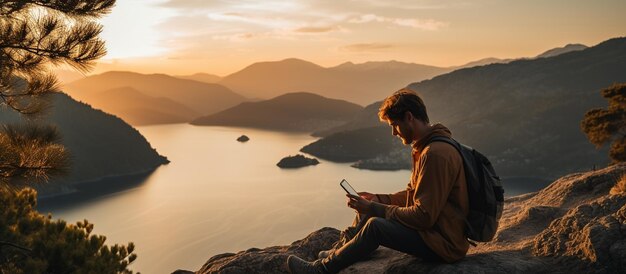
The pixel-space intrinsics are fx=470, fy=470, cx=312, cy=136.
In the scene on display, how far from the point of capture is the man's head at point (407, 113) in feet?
16.0

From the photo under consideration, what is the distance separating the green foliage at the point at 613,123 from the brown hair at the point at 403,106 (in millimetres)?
34603

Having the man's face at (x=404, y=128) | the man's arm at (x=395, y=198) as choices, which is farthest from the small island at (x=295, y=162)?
the man's face at (x=404, y=128)

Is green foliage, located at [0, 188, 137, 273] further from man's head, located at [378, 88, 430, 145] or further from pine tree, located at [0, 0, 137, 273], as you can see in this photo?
man's head, located at [378, 88, 430, 145]

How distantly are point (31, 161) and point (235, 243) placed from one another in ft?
211

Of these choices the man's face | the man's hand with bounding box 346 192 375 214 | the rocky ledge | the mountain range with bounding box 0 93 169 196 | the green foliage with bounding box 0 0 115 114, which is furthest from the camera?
the mountain range with bounding box 0 93 169 196

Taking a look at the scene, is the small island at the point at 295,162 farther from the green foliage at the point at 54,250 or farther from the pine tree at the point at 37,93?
the pine tree at the point at 37,93

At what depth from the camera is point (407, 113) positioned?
4.88 meters

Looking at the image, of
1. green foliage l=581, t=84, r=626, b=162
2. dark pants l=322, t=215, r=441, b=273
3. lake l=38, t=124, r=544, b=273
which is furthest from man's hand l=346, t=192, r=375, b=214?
lake l=38, t=124, r=544, b=273

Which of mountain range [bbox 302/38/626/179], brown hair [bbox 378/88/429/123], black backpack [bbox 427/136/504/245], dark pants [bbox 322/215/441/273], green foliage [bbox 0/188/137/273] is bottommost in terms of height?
mountain range [bbox 302/38/626/179]

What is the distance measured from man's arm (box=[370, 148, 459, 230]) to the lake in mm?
60797

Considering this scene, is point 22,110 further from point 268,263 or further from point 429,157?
point 429,157

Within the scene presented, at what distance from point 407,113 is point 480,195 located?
114cm

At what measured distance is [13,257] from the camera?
381 inches

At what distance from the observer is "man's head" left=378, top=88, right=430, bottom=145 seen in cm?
487
